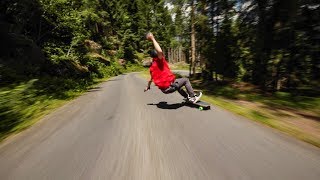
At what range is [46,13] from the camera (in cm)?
2491

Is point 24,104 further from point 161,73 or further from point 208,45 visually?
point 208,45

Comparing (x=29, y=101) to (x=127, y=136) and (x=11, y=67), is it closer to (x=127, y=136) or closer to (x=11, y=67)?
(x=11, y=67)

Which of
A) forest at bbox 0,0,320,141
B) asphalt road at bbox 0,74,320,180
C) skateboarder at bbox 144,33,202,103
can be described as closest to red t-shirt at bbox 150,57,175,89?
skateboarder at bbox 144,33,202,103

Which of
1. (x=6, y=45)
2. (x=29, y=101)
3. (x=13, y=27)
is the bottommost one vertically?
(x=29, y=101)

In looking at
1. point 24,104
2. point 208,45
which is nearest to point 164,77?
point 24,104

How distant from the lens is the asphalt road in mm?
3365

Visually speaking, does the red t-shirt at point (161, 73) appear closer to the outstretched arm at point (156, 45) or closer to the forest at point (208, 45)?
the outstretched arm at point (156, 45)

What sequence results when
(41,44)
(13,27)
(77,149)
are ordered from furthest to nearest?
(41,44) < (13,27) < (77,149)

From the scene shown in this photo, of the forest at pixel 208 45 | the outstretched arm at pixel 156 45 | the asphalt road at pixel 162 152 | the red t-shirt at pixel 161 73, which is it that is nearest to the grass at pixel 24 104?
the forest at pixel 208 45

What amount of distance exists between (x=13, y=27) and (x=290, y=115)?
68.7ft

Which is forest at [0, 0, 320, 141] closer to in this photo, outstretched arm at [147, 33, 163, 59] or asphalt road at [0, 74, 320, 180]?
asphalt road at [0, 74, 320, 180]

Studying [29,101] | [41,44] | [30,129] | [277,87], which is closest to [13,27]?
[41,44]

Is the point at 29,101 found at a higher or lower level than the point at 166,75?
lower

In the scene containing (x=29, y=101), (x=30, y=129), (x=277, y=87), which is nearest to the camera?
(x=30, y=129)
